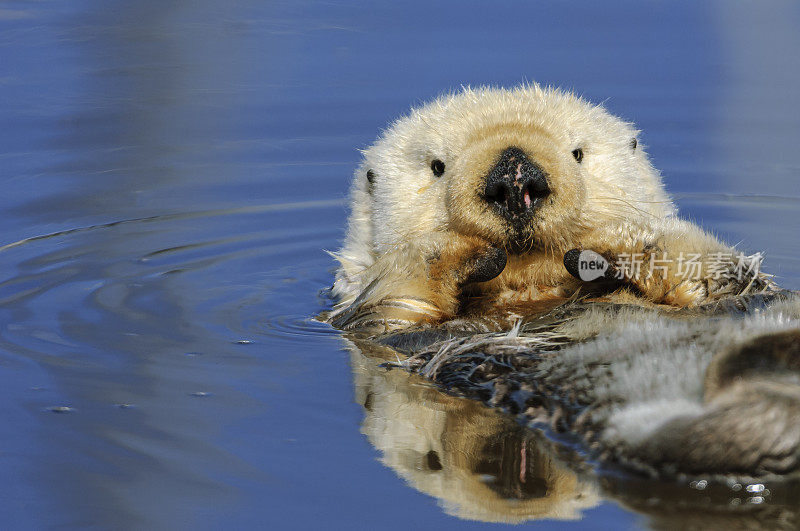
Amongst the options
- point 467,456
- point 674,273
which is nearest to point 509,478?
point 467,456

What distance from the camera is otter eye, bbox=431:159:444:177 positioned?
13.0 feet

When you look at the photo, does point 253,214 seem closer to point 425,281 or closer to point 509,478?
point 425,281

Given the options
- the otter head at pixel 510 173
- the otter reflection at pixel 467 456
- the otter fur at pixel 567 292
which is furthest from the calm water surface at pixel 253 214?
the otter head at pixel 510 173

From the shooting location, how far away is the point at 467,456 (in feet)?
8.93

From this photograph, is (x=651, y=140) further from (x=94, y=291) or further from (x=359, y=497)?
(x=359, y=497)

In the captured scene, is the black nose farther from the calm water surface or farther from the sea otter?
the calm water surface

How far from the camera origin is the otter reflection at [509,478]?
2357 mm

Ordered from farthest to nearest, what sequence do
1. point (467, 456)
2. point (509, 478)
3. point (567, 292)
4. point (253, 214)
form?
point (253, 214) < point (567, 292) < point (467, 456) < point (509, 478)

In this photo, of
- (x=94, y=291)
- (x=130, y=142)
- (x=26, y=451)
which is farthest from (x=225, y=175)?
(x=26, y=451)

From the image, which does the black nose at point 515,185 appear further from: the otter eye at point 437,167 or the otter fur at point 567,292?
the otter eye at point 437,167

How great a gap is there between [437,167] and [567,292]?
640mm

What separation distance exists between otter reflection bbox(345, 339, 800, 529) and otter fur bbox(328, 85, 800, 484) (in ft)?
0.18

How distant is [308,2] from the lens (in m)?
8.41

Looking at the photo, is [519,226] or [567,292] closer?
[519,226]
